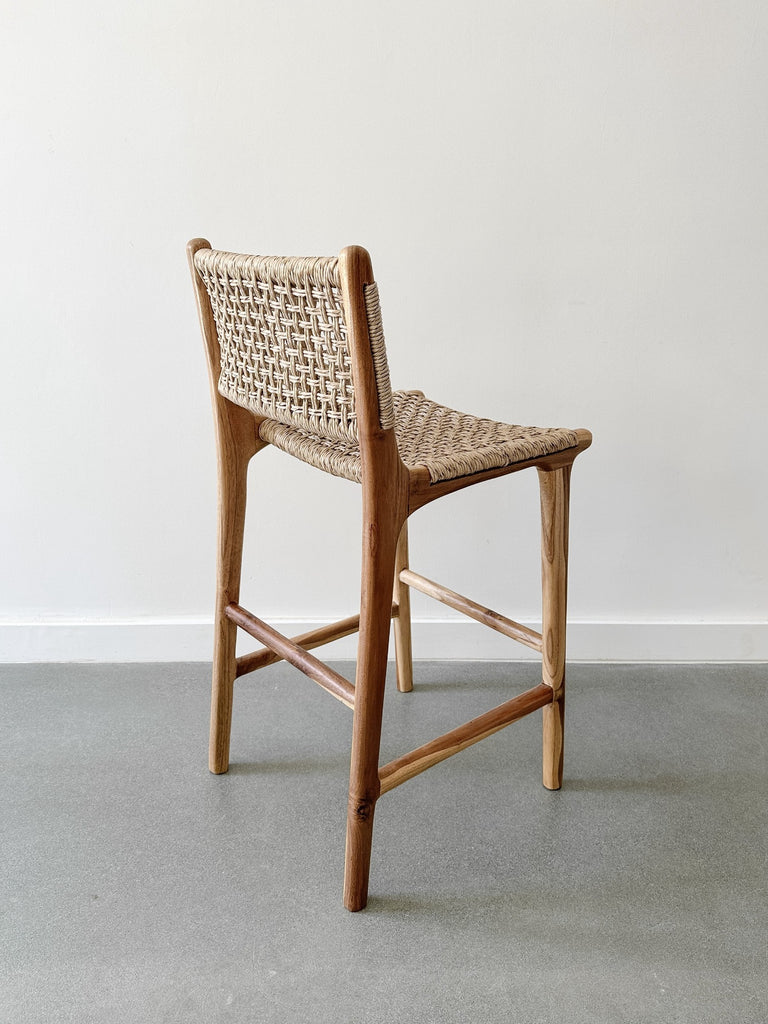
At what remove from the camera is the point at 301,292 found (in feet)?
3.32

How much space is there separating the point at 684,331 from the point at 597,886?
107cm

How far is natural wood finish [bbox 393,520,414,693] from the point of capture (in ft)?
5.44

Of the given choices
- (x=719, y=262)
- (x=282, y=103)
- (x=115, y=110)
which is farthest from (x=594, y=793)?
(x=115, y=110)

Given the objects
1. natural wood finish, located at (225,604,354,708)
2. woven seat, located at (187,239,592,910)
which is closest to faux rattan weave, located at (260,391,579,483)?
woven seat, located at (187,239,592,910)

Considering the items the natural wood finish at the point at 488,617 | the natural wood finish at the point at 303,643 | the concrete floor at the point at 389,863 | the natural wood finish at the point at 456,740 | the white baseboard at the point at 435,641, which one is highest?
the natural wood finish at the point at 488,617

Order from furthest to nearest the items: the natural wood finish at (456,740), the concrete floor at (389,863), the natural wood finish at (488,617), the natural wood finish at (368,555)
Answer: the natural wood finish at (488,617)
the natural wood finish at (456,740)
the concrete floor at (389,863)
the natural wood finish at (368,555)

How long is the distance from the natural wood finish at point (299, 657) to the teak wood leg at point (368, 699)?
0.14 ft

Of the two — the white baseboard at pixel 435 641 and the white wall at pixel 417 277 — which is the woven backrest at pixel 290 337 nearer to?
the white wall at pixel 417 277

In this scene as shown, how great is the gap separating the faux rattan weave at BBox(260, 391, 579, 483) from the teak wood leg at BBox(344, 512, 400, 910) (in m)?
0.11

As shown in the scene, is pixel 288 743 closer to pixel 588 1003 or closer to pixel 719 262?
pixel 588 1003

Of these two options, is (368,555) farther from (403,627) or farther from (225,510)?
(403,627)

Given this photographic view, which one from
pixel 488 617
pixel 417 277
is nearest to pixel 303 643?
pixel 488 617

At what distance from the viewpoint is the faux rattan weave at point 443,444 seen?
113 centimetres

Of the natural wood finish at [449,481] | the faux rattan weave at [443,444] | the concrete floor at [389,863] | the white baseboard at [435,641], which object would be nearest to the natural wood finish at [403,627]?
the concrete floor at [389,863]
